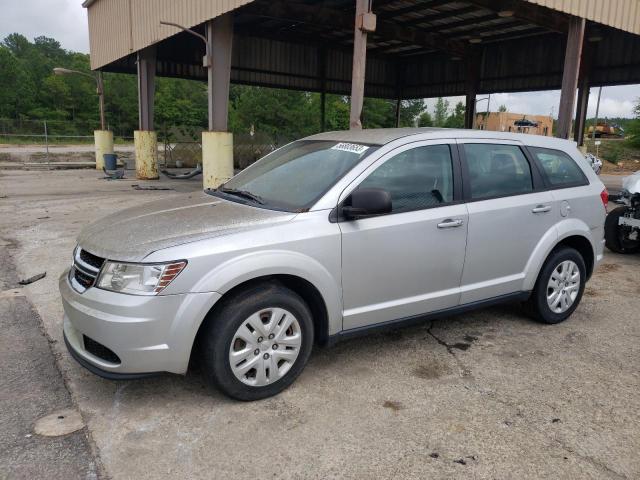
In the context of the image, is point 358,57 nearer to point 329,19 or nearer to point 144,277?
point 144,277

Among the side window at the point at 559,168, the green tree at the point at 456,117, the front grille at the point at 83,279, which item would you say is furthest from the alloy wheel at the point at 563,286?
the green tree at the point at 456,117

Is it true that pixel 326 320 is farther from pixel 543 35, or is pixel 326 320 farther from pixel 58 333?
pixel 543 35

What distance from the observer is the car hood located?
117 inches

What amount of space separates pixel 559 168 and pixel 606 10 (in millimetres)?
9414

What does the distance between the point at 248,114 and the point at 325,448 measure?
49.1 meters

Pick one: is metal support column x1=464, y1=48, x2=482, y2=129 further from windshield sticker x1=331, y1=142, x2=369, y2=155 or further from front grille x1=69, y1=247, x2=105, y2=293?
front grille x1=69, y1=247, x2=105, y2=293

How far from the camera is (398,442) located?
280 cm

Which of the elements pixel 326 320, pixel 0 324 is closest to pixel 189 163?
pixel 0 324

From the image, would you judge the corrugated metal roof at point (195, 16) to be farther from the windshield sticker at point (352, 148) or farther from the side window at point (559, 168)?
the windshield sticker at point (352, 148)

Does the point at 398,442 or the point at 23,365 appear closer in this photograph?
the point at 398,442

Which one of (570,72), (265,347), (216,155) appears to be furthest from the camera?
(216,155)

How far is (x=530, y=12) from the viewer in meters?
12.3

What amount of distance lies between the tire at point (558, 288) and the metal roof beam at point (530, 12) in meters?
9.34

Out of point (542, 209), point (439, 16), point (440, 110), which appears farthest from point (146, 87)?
point (440, 110)
